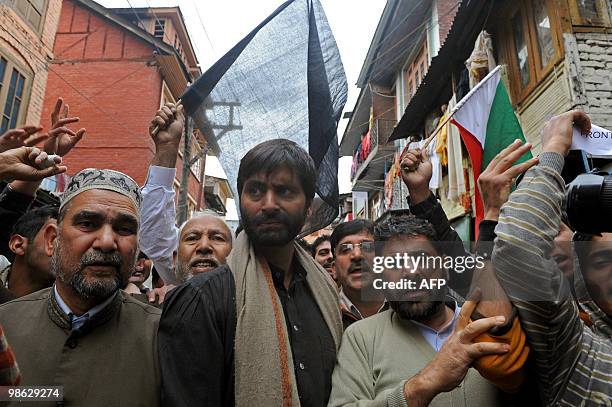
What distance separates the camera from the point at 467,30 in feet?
27.6

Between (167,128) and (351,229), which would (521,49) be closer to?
(351,229)

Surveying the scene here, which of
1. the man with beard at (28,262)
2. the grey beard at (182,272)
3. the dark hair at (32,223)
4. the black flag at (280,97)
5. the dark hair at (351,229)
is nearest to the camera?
the black flag at (280,97)

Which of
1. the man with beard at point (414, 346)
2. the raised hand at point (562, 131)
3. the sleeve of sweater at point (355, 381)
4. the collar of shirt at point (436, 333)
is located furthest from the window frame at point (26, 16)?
the raised hand at point (562, 131)

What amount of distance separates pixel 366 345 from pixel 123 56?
48.4 feet

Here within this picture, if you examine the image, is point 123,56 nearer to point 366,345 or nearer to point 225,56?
point 225,56

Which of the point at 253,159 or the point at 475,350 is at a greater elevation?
the point at 253,159

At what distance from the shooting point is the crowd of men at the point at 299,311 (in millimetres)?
1095

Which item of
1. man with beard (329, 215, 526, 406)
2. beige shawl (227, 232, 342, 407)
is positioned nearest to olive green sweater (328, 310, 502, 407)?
man with beard (329, 215, 526, 406)

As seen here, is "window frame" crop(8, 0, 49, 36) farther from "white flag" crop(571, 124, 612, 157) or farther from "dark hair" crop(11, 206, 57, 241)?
"white flag" crop(571, 124, 612, 157)

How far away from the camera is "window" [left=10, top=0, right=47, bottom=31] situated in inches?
291

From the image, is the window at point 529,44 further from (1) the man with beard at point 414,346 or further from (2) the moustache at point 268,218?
(2) the moustache at point 268,218

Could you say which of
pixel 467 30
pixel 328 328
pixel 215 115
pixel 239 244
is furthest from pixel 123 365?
pixel 467 30

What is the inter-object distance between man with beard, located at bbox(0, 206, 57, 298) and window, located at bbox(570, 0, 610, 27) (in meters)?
7.46

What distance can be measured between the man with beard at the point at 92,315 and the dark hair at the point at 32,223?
921 millimetres
